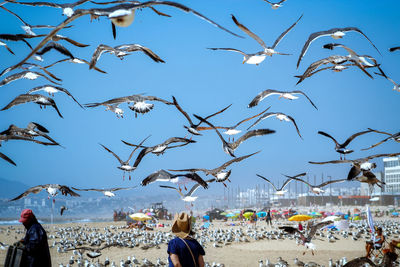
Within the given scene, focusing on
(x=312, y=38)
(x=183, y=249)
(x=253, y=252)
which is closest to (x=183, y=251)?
(x=183, y=249)

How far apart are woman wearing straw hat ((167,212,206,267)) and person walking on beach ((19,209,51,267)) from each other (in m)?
2.61

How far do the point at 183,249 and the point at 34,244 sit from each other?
281 cm

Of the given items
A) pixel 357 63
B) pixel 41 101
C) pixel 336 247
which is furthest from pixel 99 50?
pixel 336 247

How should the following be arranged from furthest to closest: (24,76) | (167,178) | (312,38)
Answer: (24,76) < (167,178) < (312,38)

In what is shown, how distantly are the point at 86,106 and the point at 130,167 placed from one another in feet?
10.5

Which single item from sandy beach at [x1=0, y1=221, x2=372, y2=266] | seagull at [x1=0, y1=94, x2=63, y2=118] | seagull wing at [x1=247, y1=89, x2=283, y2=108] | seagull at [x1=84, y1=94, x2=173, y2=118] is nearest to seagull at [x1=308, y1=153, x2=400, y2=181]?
seagull wing at [x1=247, y1=89, x2=283, y2=108]

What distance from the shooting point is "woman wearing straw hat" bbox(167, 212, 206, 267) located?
4461 millimetres

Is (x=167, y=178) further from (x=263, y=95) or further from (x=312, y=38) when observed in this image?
(x=312, y=38)

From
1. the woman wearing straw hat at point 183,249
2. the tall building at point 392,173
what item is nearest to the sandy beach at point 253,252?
the woman wearing straw hat at point 183,249

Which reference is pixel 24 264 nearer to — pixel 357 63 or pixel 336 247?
pixel 357 63

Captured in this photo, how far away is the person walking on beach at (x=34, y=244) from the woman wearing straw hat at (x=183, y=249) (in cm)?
261

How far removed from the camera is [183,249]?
4.48 metres

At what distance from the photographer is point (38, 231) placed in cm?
609

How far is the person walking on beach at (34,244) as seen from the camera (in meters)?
5.96
